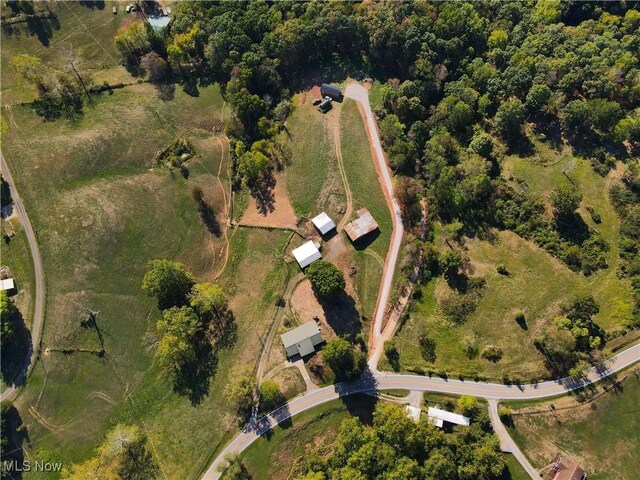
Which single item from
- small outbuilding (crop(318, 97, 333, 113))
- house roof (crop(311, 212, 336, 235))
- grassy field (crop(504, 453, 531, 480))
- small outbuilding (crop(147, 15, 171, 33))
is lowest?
grassy field (crop(504, 453, 531, 480))

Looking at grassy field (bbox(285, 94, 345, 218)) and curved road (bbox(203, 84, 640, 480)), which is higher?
grassy field (bbox(285, 94, 345, 218))

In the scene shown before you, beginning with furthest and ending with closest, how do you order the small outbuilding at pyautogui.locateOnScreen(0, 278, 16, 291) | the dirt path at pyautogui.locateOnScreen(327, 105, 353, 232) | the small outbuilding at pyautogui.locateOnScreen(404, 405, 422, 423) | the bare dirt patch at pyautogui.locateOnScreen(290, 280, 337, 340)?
the dirt path at pyautogui.locateOnScreen(327, 105, 353, 232) < the small outbuilding at pyautogui.locateOnScreen(0, 278, 16, 291) < the bare dirt patch at pyautogui.locateOnScreen(290, 280, 337, 340) < the small outbuilding at pyautogui.locateOnScreen(404, 405, 422, 423)

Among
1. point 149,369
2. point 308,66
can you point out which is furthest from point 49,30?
point 149,369

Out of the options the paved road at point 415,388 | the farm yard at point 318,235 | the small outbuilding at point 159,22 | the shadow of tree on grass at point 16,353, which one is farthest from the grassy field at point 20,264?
the small outbuilding at point 159,22

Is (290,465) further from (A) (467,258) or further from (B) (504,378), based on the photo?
(A) (467,258)

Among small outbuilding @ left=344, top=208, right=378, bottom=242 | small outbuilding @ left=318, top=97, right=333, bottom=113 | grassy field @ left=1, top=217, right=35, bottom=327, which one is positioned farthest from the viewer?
small outbuilding @ left=318, top=97, right=333, bottom=113

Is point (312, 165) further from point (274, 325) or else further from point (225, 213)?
point (274, 325)

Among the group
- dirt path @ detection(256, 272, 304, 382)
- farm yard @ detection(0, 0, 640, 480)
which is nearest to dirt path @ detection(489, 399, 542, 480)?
farm yard @ detection(0, 0, 640, 480)

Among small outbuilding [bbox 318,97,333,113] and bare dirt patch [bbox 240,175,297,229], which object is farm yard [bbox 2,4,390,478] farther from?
small outbuilding [bbox 318,97,333,113]

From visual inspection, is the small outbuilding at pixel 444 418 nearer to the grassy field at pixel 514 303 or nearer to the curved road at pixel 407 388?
the curved road at pixel 407 388
